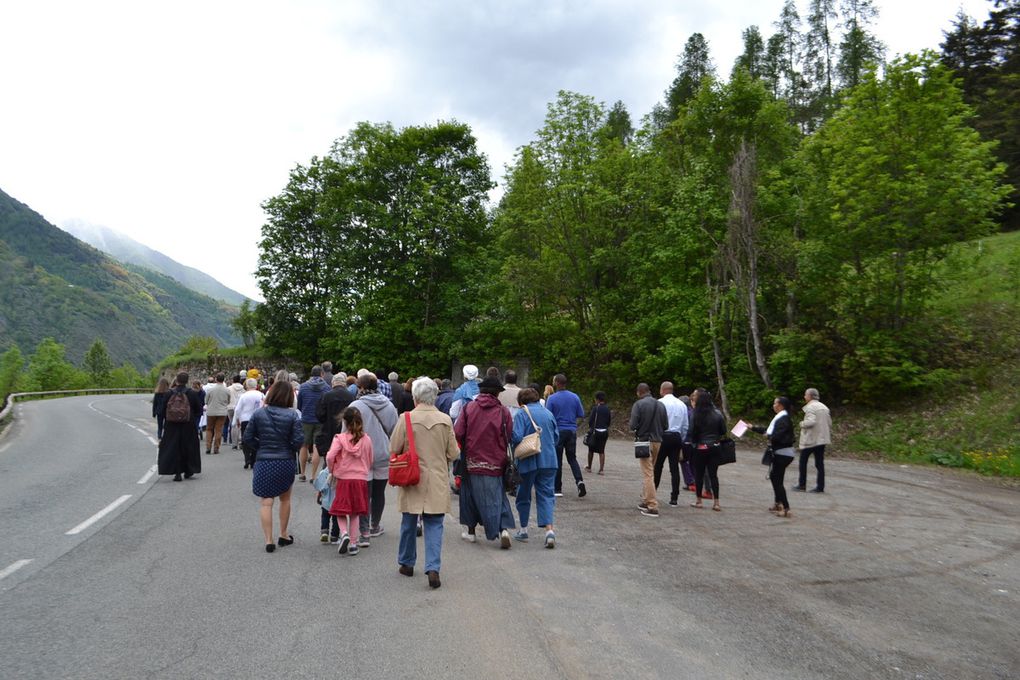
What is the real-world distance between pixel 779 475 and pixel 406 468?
264 inches

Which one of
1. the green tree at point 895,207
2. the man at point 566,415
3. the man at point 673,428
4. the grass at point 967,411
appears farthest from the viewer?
the green tree at point 895,207

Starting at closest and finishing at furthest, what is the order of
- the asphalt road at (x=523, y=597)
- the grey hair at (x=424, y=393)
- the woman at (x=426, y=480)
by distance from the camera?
the asphalt road at (x=523, y=597) → the woman at (x=426, y=480) → the grey hair at (x=424, y=393)

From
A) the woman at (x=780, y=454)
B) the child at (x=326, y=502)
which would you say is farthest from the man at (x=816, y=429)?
the child at (x=326, y=502)

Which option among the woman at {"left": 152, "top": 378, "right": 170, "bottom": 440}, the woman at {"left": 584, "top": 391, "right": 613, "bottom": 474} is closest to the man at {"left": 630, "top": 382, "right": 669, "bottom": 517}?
the woman at {"left": 584, "top": 391, "right": 613, "bottom": 474}

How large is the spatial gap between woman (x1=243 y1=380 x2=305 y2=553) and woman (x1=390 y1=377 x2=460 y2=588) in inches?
65.9

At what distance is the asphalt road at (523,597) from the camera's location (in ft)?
14.3

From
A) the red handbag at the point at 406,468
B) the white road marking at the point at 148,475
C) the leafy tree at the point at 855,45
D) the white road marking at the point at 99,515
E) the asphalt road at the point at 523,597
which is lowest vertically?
the white road marking at the point at 148,475

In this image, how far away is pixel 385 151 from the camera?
119ft

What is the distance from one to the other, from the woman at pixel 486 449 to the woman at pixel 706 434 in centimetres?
404

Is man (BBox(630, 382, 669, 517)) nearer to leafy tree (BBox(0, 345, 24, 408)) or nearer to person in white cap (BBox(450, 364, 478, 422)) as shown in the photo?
person in white cap (BBox(450, 364, 478, 422))

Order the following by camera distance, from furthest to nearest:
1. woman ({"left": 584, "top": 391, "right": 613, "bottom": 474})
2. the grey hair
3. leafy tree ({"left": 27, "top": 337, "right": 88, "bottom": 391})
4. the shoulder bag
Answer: leafy tree ({"left": 27, "top": 337, "right": 88, "bottom": 391}) < woman ({"left": 584, "top": 391, "right": 613, "bottom": 474}) < the shoulder bag < the grey hair

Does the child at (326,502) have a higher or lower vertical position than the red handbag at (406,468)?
lower

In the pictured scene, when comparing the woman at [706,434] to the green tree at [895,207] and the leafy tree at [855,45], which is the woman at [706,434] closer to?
the green tree at [895,207]

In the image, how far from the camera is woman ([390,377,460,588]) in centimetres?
616
